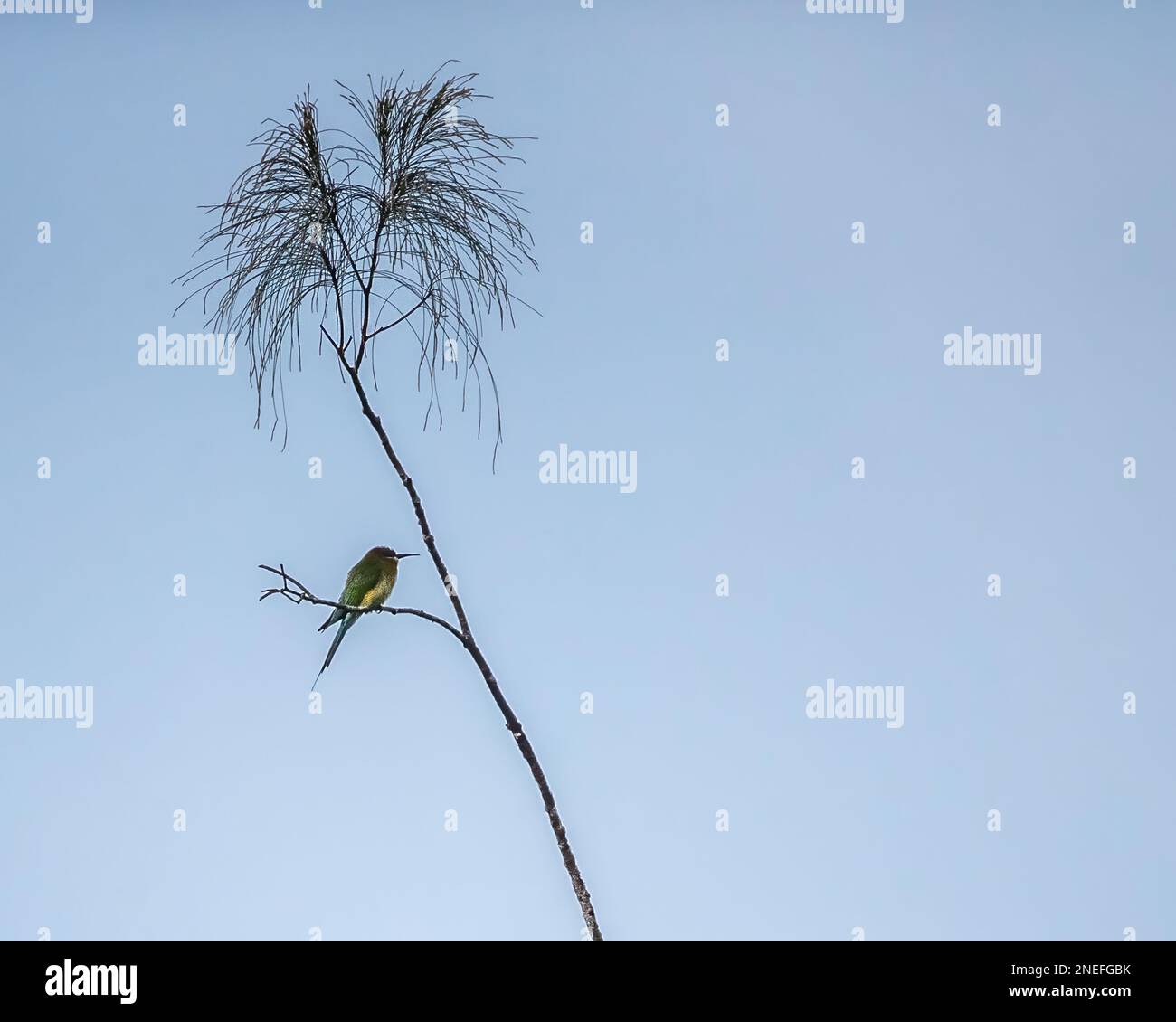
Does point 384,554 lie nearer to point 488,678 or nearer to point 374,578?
point 374,578

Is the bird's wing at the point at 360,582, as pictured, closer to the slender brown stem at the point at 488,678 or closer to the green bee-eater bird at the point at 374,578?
the green bee-eater bird at the point at 374,578

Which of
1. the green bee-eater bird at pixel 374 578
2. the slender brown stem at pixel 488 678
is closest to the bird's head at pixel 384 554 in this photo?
the green bee-eater bird at pixel 374 578

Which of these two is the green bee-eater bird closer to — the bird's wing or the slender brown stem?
the bird's wing

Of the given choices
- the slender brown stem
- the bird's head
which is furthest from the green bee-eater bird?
the slender brown stem

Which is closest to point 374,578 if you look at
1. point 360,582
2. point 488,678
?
point 360,582

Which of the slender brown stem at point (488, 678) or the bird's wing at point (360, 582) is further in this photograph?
the bird's wing at point (360, 582)

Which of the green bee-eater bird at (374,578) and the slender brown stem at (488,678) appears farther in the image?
the green bee-eater bird at (374,578)

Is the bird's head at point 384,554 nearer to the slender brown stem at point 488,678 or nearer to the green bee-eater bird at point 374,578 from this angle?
the green bee-eater bird at point 374,578

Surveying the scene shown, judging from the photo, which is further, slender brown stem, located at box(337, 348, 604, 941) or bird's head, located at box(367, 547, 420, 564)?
bird's head, located at box(367, 547, 420, 564)
